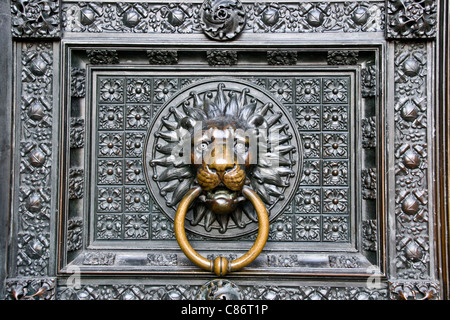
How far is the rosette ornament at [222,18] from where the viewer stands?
121cm

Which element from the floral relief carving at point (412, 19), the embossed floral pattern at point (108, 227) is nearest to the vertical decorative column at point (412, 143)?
the floral relief carving at point (412, 19)

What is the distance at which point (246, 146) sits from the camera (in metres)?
1.16

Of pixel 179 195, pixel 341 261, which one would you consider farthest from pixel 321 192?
pixel 179 195

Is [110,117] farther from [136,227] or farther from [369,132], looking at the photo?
[369,132]

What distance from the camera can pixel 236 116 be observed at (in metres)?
1.26

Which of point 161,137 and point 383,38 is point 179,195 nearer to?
point 161,137

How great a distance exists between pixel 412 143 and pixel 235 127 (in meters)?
0.65

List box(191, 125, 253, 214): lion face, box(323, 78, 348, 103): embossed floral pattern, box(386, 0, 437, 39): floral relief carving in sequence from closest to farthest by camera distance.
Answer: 1. box(191, 125, 253, 214): lion face
2. box(386, 0, 437, 39): floral relief carving
3. box(323, 78, 348, 103): embossed floral pattern

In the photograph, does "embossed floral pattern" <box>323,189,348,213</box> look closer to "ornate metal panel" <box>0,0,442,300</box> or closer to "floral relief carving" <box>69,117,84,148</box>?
"ornate metal panel" <box>0,0,442,300</box>

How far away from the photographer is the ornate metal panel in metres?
1.22

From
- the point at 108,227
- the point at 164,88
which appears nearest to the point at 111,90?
the point at 164,88

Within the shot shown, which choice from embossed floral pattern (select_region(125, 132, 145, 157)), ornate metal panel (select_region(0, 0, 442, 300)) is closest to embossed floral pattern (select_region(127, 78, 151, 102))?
ornate metal panel (select_region(0, 0, 442, 300))

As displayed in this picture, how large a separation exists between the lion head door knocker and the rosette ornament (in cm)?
17

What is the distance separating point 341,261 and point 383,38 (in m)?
0.83
